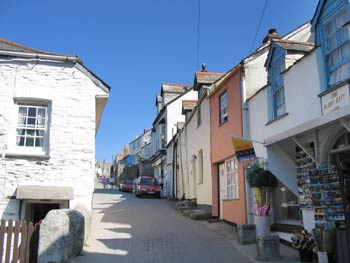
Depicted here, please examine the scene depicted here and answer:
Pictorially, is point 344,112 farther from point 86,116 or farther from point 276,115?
point 86,116

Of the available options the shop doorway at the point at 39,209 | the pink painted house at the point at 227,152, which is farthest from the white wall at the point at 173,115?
the shop doorway at the point at 39,209

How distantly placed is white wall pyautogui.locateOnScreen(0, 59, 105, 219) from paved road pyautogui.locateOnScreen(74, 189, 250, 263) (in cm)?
154

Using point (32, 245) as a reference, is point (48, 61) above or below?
above

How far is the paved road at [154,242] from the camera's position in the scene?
32.2ft

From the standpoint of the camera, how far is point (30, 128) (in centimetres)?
1191

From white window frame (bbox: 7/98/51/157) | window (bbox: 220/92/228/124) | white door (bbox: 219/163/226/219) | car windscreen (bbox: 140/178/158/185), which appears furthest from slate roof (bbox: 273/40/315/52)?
car windscreen (bbox: 140/178/158/185)

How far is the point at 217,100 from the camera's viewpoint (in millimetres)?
16781

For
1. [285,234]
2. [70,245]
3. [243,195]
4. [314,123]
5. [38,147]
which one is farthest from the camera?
[243,195]

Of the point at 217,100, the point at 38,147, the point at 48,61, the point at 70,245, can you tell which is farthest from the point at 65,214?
the point at 217,100

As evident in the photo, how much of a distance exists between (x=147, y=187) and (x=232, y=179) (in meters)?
17.7

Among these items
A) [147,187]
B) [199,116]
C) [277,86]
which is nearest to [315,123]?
[277,86]

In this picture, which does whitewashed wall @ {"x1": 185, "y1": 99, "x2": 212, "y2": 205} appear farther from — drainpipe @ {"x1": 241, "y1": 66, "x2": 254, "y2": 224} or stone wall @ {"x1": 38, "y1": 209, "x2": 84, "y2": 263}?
stone wall @ {"x1": 38, "y1": 209, "x2": 84, "y2": 263}

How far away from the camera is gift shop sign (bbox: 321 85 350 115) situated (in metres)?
7.82

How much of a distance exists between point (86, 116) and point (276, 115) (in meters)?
5.87
